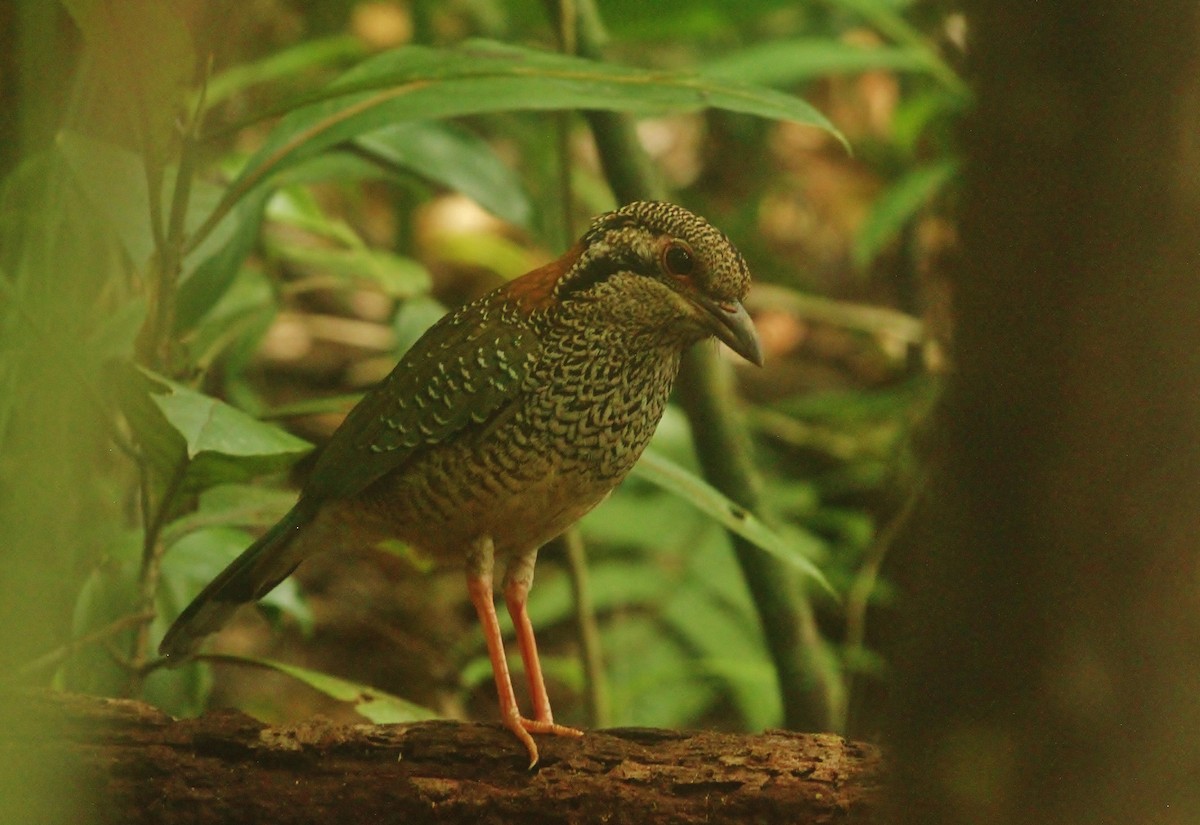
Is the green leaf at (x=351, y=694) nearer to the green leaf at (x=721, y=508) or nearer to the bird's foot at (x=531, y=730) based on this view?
the bird's foot at (x=531, y=730)

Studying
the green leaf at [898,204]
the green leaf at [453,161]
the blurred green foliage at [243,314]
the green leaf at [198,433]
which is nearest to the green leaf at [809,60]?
the blurred green foliage at [243,314]

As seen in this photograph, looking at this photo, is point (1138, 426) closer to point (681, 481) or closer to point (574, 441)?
point (574, 441)

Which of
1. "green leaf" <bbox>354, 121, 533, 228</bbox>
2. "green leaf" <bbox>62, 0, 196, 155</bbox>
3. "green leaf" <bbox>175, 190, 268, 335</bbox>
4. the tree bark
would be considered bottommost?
the tree bark

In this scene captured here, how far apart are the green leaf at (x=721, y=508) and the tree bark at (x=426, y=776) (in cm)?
40

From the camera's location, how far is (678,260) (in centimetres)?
252

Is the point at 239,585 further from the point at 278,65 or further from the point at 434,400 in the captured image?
the point at 278,65

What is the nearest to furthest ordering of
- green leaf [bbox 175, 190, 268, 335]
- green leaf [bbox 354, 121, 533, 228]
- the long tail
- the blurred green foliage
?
the blurred green foliage < the long tail < green leaf [bbox 175, 190, 268, 335] < green leaf [bbox 354, 121, 533, 228]

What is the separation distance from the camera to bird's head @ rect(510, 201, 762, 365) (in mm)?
2494

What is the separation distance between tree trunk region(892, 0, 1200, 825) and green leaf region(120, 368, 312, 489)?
1552 mm

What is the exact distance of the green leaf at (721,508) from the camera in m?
2.69

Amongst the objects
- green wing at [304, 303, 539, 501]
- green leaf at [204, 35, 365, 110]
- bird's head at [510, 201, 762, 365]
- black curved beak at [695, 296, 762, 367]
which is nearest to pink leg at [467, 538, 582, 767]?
green wing at [304, 303, 539, 501]

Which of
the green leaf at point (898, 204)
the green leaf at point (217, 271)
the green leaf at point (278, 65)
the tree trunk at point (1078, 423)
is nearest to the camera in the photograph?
the tree trunk at point (1078, 423)

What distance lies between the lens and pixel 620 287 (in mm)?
2604

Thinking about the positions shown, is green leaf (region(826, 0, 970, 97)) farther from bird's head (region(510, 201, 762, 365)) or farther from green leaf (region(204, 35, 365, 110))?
bird's head (region(510, 201, 762, 365))
